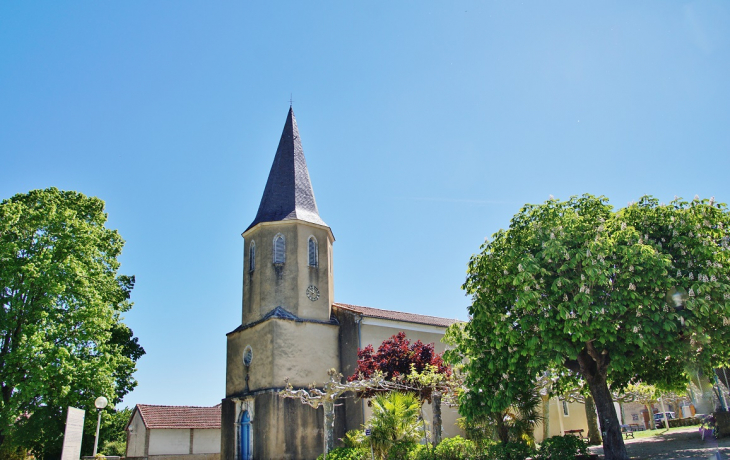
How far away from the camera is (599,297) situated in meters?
14.2

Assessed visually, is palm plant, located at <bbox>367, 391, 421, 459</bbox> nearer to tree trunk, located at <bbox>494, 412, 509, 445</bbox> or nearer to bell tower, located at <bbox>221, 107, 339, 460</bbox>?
tree trunk, located at <bbox>494, 412, 509, 445</bbox>

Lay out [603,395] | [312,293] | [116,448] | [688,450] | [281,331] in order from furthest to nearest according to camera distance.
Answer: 1. [116,448]
2. [312,293]
3. [281,331]
4. [688,450]
5. [603,395]

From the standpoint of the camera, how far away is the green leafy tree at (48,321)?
21.3m

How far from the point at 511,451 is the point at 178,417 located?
96.8 feet

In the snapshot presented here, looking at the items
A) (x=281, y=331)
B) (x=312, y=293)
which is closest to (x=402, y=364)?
(x=281, y=331)

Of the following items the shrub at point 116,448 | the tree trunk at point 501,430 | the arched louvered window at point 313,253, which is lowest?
the shrub at point 116,448

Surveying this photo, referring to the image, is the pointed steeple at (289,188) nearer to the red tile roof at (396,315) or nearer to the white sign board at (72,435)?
the red tile roof at (396,315)

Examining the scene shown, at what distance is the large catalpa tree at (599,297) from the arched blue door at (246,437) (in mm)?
13470

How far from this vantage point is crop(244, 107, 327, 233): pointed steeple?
2944 cm

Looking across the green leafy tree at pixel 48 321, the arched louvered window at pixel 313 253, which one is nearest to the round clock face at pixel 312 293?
the arched louvered window at pixel 313 253

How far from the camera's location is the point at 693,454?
628 inches

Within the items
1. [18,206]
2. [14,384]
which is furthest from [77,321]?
[18,206]

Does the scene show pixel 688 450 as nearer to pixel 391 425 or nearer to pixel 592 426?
pixel 592 426

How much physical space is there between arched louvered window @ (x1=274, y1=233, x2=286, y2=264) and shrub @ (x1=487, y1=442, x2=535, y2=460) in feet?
49.9
